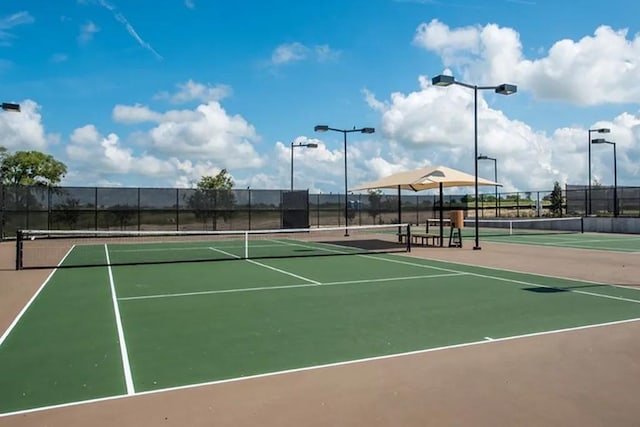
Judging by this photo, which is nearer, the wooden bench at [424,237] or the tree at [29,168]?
the wooden bench at [424,237]

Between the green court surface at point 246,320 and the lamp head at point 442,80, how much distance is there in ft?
23.8

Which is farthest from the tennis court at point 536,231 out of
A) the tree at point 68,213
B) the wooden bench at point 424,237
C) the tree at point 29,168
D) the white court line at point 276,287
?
the tree at point 29,168

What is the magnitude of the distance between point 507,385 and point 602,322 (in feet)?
11.4

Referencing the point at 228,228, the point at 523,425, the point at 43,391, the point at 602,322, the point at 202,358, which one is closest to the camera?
the point at 523,425

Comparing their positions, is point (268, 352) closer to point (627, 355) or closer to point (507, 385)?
point (507, 385)

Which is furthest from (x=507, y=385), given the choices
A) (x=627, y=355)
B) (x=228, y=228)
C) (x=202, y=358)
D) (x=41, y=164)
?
(x=41, y=164)

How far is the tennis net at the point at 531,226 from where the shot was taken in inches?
1329

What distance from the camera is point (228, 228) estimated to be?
34.6 metres

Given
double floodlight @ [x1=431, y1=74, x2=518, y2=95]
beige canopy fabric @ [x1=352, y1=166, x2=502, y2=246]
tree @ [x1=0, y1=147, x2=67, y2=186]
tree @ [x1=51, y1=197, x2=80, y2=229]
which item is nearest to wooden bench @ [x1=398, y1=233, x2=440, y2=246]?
beige canopy fabric @ [x1=352, y1=166, x2=502, y2=246]

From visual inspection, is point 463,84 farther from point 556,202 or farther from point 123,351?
point 556,202

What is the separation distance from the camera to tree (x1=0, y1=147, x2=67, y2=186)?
50594 mm

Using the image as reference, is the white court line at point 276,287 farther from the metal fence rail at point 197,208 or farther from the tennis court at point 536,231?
the metal fence rail at point 197,208

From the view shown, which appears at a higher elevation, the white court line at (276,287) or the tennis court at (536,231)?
the tennis court at (536,231)

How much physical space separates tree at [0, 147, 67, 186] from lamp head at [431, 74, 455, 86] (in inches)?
1718
